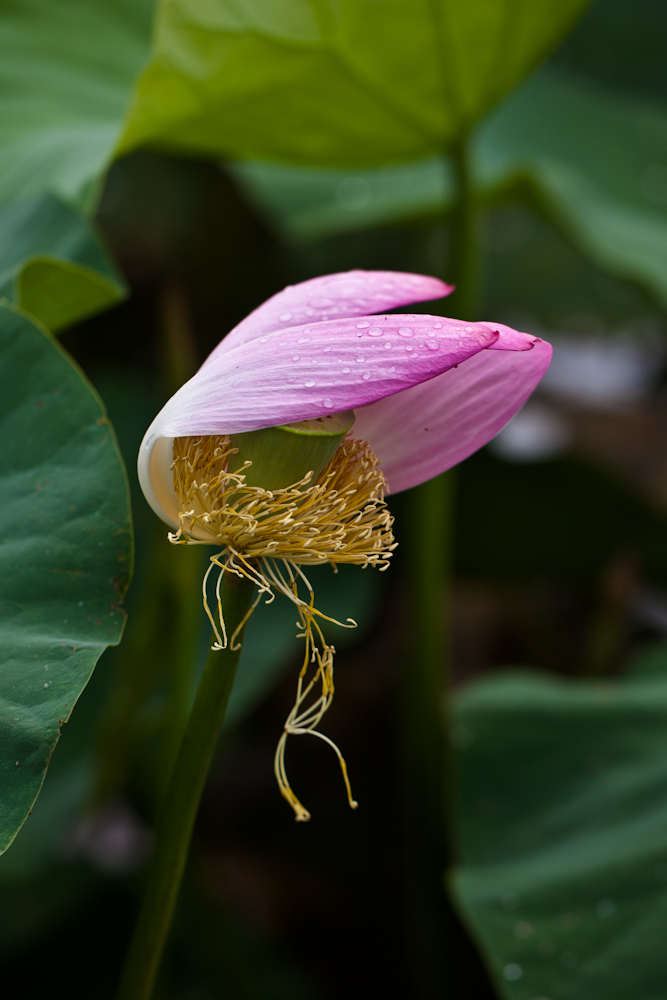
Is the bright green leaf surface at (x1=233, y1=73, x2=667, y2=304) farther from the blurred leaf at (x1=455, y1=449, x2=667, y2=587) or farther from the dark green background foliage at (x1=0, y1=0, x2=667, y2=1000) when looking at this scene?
the blurred leaf at (x1=455, y1=449, x2=667, y2=587)

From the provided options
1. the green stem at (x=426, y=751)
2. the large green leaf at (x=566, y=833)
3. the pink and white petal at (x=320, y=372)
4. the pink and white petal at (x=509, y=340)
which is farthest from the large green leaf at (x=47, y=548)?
the green stem at (x=426, y=751)

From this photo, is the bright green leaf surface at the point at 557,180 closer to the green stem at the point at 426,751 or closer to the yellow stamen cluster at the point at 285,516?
the green stem at the point at 426,751

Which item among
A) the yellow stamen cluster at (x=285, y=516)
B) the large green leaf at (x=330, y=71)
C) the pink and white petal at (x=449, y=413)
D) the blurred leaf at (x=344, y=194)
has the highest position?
the large green leaf at (x=330, y=71)

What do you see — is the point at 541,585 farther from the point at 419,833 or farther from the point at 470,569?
the point at 419,833

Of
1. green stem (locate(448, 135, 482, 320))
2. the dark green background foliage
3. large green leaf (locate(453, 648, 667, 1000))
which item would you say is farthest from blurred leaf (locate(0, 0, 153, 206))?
large green leaf (locate(453, 648, 667, 1000))

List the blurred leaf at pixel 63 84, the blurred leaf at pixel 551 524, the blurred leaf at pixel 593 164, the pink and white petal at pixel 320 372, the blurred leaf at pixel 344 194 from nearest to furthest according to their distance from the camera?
1. the pink and white petal at pixel 320 372
2. the blurred leaf at pixel 63 84
3. the blurred leaf at pixel 593 164
4. the blurred leaf at pixel 344 194
5. the blurred leaf at pixel 551 524

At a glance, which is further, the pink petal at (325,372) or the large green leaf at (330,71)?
the large green leaf at (330,71)

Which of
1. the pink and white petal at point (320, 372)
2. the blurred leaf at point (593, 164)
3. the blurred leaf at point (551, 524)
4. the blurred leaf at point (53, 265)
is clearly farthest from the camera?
the blurred leaf at point (551, 524)
